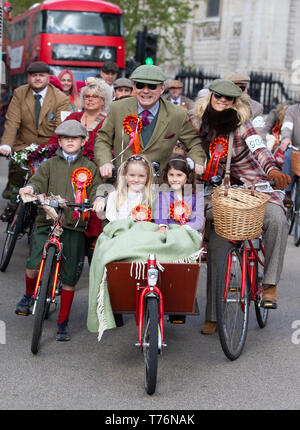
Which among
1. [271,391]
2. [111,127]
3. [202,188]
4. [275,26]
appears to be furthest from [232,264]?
[275,26]

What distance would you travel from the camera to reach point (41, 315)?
554cm

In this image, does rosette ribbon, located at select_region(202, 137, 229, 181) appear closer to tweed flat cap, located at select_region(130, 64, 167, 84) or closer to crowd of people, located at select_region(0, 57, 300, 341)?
crowd of people, located at select_region(0, 57, 300, 341)

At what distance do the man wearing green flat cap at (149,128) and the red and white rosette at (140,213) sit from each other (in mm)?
738

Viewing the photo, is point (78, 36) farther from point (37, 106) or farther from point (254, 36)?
point (37, 106)

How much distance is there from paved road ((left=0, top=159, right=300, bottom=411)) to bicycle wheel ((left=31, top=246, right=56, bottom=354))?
5.5 inches

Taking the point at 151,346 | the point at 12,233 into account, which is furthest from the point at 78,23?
the point at 151,346

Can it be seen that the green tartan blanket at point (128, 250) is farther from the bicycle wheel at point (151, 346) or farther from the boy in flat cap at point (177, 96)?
the boy in flat cap at point (177, 96)

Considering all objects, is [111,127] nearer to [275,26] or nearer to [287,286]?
[287,286]

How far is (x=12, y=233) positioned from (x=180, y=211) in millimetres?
2932

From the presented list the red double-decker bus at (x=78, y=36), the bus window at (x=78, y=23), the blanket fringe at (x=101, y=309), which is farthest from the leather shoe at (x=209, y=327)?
the bus window at (x=78, y=23)

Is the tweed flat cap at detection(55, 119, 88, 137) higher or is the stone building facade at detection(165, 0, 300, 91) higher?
the stone building facade at detection(165, 0, 300, 91)

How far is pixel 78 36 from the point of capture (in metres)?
26.7

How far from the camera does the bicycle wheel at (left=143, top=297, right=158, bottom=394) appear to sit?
4.84m

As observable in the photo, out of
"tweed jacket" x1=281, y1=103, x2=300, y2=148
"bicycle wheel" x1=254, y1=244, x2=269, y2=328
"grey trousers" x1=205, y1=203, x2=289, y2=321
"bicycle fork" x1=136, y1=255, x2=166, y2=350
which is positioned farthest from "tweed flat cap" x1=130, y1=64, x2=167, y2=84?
"tweed jacket" x1=281, y1=103, x2=300, y2=148
